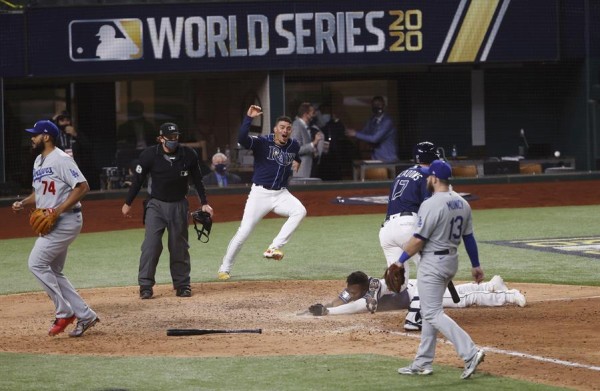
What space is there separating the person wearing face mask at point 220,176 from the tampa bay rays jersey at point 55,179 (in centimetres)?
1180

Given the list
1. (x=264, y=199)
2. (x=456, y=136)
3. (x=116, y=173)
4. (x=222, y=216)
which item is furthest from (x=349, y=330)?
(x=456, y=136)

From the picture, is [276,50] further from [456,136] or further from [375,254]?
Answer: [375,254]

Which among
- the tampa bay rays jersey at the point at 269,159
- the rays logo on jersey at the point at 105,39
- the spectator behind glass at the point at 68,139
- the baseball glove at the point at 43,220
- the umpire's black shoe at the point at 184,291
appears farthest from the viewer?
the rays logo on jersey at the point at 105,39

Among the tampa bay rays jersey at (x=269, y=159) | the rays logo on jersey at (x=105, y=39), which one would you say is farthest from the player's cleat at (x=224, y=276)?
the rays logo on jersey at (x=105, y=39)

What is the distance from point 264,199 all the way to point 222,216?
25.2ft

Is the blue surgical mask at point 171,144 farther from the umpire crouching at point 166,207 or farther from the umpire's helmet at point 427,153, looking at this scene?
the umpire's helmet at point 427,153

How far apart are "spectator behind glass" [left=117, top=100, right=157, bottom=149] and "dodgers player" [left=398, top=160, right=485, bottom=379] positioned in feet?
52.0

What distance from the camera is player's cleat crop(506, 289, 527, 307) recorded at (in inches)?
468

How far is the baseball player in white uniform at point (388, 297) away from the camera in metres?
11.8

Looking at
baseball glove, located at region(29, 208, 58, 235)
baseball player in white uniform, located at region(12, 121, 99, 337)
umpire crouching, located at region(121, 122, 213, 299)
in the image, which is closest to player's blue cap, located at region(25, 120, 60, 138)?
baseball player in white uniform, located at region(12, 121, 99, 337)

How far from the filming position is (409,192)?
36.2 ft

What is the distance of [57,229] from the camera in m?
10.5

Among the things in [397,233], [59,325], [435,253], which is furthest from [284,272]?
[435,253]

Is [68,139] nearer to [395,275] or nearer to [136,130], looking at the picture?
[136,130]
